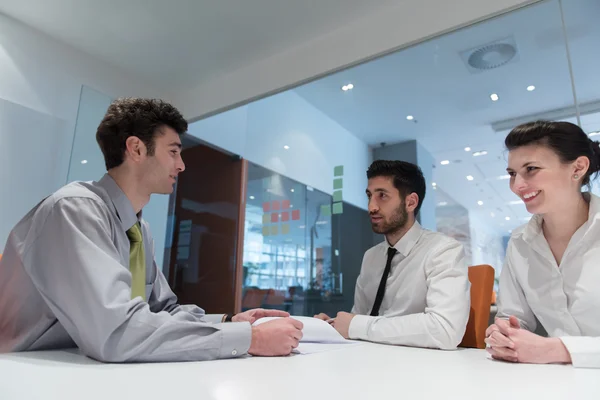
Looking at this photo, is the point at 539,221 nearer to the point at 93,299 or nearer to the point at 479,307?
the point at 479,307

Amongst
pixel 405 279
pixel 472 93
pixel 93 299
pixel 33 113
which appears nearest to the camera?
pixel 93 299

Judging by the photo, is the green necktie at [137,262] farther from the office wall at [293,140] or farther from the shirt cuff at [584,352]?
the office wall at [293,140]

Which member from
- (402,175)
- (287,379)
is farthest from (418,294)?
(287,379)

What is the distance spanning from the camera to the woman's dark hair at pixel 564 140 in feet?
4.50

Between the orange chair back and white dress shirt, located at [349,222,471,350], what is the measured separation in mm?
88

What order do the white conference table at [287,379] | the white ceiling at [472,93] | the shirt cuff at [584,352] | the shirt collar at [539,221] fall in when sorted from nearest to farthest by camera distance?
1. the white conference table at [287,379]
2. the shirt cuff at [584,352]
3. the shirt collar at [539,221]
4. the white ceiling at [472,93]

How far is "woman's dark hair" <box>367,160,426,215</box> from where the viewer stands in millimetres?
2025

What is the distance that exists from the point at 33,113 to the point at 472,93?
3396 mm

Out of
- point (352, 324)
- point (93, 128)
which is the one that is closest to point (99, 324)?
point (352, 324)

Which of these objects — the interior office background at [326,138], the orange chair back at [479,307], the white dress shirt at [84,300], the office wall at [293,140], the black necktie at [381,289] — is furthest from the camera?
the office wall at [293,140]

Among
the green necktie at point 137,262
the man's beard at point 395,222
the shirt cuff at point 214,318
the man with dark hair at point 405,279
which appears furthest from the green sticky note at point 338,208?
the green necktie at point 137,262

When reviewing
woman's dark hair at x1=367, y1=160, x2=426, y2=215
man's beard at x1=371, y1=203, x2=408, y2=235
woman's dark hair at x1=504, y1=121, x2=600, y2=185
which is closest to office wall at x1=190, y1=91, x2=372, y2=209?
woman's dark hair at x1=367, y1=160, x2=426, y2=215

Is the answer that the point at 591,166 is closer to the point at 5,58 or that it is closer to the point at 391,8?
the point at 391,8

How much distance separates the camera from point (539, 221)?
56.7 inches
